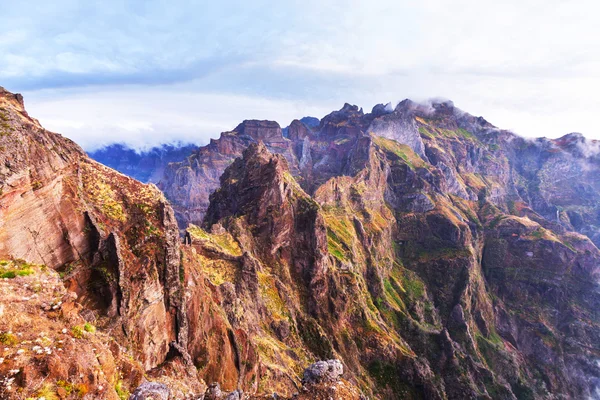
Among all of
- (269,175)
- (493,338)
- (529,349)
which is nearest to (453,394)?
(493,338)

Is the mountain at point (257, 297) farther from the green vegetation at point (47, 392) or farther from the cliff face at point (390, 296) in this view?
the cliff face at point (390, 296)

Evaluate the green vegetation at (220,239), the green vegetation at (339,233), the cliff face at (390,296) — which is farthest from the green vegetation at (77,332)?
the green vegetation at (339,233)

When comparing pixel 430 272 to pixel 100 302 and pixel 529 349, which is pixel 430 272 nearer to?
pixel 529 349

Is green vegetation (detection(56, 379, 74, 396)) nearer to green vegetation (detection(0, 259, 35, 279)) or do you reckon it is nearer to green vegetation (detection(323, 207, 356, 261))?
green vegetation (detection(0, 259, 35, 279))

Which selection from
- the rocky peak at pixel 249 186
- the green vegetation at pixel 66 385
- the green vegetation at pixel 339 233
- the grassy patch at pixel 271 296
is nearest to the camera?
the green vegetation at pixel 66 385

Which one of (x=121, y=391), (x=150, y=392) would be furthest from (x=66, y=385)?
(x=150, y=392)
